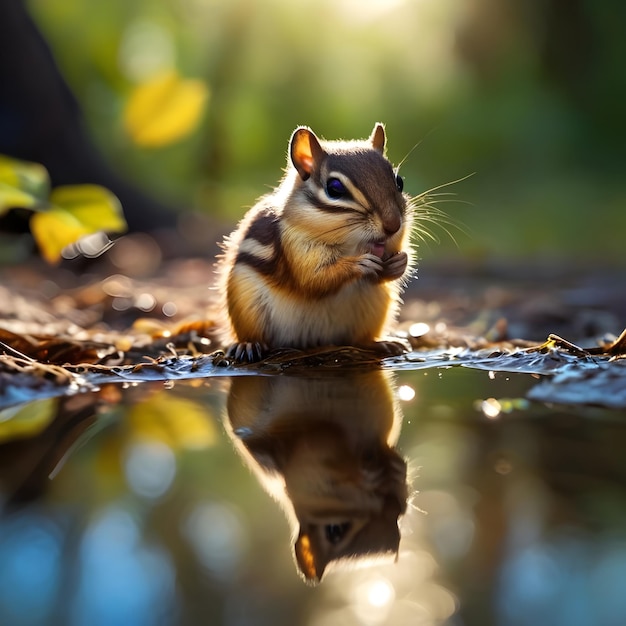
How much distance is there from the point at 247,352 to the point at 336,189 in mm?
662

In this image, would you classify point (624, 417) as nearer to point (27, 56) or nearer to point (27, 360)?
point (27, 360)

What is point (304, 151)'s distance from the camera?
301 cm

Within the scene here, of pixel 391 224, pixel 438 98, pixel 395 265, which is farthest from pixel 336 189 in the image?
pixel 438 98

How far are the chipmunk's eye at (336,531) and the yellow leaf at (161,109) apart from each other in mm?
3974

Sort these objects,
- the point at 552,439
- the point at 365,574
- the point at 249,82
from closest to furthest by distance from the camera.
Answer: the point at 365,574 < the point at 552,439 < the point at 249,82

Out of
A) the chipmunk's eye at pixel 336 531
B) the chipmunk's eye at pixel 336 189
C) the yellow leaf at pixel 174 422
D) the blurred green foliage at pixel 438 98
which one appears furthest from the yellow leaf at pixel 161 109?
the chipmunk's eye at pixel 336 531

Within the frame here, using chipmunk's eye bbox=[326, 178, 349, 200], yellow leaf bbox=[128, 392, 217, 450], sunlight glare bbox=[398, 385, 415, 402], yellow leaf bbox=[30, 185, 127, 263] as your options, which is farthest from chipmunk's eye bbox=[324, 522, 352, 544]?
yellow leaf bbox=[30, 185, 127, 263]

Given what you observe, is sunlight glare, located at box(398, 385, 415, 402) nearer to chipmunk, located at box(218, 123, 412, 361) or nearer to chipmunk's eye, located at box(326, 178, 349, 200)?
chipmunk, located at box(218, 123, 412, 361)

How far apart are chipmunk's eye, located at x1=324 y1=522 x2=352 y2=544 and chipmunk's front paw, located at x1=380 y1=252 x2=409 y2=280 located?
5.10 ft

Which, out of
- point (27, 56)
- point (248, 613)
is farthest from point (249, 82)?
Result: point (248, 613)

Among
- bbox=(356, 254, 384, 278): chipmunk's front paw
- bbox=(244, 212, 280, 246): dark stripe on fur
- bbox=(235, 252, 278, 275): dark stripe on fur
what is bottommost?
bbox=(356, 254, 384, 278): chipmunk's front paw

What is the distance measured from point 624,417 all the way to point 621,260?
582cm

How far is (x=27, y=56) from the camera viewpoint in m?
6.91

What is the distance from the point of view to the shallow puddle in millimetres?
1135
